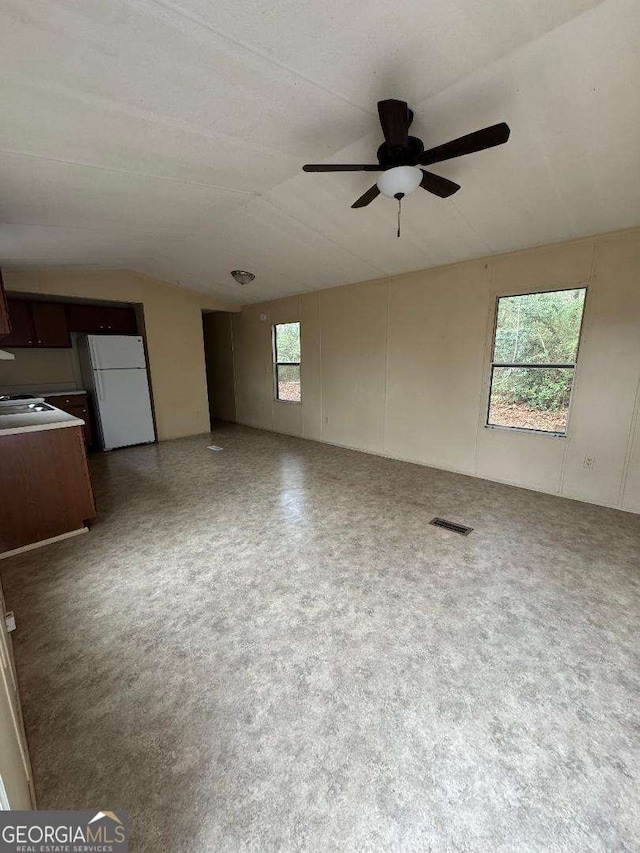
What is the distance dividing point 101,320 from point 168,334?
0.98 meters

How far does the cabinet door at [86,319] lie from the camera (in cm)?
517

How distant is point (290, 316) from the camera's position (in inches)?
230

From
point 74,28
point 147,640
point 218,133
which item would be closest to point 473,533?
point 147,640

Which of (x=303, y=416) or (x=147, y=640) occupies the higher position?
(x=303, y=416)

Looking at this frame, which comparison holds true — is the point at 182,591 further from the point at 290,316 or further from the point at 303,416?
the point at 290,316

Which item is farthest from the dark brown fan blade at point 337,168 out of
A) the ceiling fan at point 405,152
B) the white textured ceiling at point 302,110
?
the white textured ceiling at point 302,110

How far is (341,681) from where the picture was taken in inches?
61.7

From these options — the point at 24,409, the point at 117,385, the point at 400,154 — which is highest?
the point at 400,154

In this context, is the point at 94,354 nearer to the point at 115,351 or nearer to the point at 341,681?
the point at 115,351

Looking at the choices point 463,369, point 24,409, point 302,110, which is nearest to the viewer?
point 302,110

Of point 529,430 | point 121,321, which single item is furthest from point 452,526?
point 121,321

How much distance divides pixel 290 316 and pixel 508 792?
5.75 m

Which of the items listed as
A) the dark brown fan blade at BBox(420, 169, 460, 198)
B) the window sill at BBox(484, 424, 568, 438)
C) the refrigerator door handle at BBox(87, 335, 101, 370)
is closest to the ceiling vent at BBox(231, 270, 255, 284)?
the refrigerator door handle at BBox(87, 335, 101, 370)

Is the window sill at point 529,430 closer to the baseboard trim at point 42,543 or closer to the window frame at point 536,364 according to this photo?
the window frame at point 536,364
